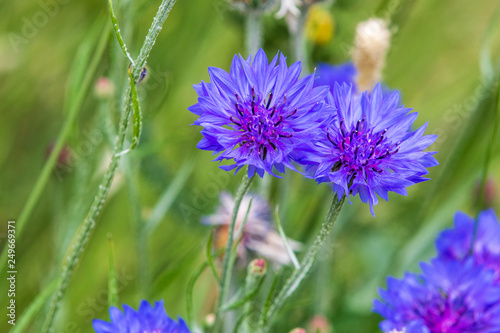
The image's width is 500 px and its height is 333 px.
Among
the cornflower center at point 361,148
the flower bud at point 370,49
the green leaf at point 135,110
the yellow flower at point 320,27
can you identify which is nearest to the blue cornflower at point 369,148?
the cornflower center at point 361,148

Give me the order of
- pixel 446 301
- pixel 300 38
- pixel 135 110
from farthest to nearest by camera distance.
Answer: pixel 300 38 < pixel 446 301 < pixel 135 110

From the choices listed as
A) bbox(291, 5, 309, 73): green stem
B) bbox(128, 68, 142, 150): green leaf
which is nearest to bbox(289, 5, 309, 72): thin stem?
bbox(291, 5, 309, 73): green stem

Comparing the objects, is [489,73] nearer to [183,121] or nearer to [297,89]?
[297,89]

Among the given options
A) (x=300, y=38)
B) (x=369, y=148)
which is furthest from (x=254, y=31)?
(x=369, y=148)

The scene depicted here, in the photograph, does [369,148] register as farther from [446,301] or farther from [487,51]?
[487,51]

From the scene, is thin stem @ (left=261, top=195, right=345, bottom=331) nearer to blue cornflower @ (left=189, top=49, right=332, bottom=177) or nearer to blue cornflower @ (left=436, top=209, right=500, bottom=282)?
blue cornflower @ (left=189, top=49, right=332, bottom=177)

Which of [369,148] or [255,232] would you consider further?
[255,232]
